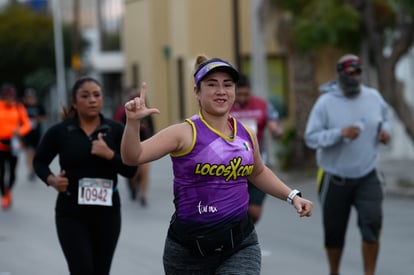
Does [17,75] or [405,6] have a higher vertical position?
[405,6]

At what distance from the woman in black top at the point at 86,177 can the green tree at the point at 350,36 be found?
8.67m

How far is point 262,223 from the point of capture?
40.6 ft

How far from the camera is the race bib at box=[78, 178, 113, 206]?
6199mm

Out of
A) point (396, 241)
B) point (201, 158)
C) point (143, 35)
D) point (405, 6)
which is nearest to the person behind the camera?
point (201, 158)

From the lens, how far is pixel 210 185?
482cm

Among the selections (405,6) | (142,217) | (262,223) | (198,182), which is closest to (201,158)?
(198,182)

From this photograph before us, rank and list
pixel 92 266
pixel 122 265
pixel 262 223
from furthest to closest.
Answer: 1. pixel 262 223
2. pixel 122 265
3. pixel 92 266

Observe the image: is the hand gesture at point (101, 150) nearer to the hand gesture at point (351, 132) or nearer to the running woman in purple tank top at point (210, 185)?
the running woman in purple tank top at point (210, 185)

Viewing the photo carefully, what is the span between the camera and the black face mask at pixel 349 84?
754 cm

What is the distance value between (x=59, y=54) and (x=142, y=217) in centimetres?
3427

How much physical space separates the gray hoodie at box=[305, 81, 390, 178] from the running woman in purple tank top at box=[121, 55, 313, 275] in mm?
2672

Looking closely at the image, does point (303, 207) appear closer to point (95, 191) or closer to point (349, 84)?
point (95, 191)

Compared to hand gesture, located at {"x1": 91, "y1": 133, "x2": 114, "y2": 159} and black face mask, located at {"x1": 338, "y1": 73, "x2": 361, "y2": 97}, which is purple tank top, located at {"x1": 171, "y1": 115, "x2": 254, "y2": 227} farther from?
black face mask, located at {"x1": 338, "y1": 73, "x2": 361, "y2": 97}

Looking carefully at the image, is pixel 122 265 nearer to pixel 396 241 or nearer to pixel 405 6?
pixel 396 241
